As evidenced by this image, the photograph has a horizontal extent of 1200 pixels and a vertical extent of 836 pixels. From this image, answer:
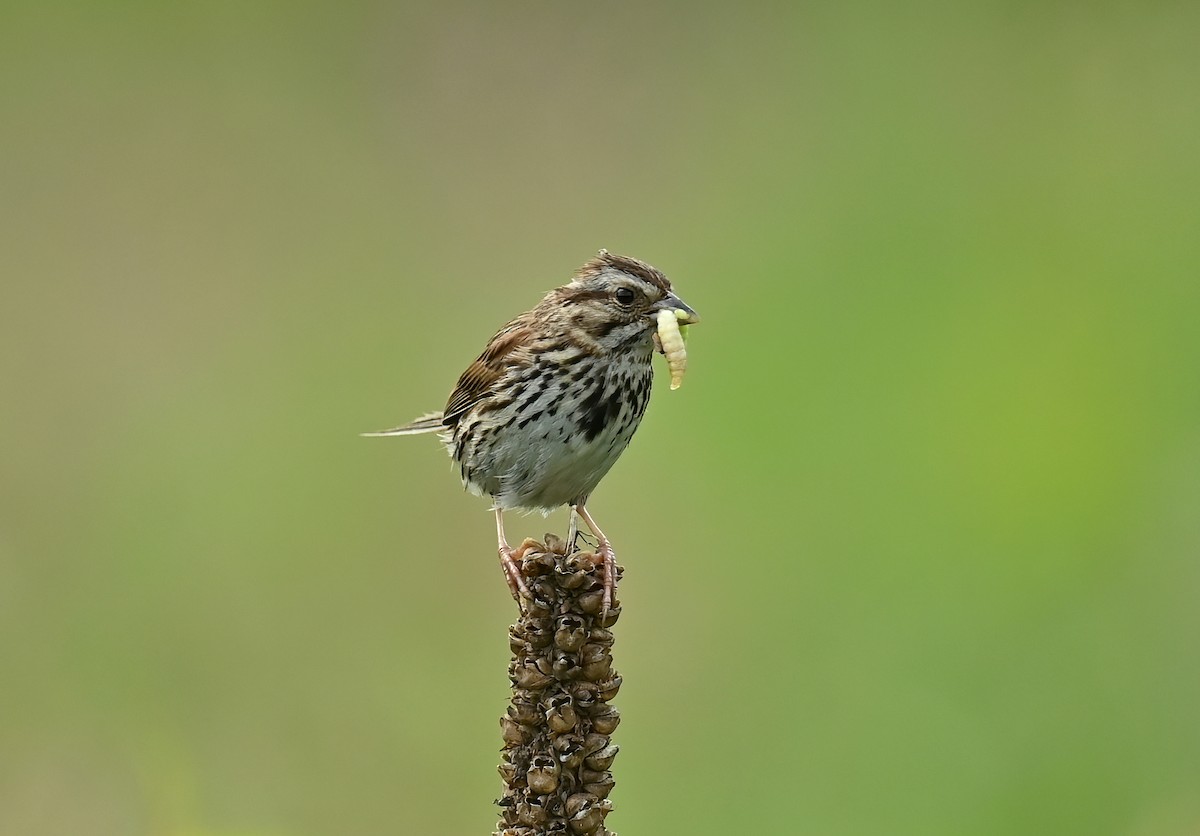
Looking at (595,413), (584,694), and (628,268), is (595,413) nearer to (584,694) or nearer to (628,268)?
A: (628,268)

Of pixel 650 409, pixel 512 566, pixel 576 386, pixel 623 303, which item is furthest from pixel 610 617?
pixel 650 409

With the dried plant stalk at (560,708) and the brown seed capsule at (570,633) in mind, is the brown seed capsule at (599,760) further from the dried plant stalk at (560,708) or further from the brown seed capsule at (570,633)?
the brown seed capsule at (570,633)

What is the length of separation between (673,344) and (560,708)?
1482 millimetres

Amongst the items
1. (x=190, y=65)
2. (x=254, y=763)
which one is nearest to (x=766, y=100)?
(x=190, y=65)

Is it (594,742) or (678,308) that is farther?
(678,308)

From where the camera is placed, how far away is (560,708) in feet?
9.46

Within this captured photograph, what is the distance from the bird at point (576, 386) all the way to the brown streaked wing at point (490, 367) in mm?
17

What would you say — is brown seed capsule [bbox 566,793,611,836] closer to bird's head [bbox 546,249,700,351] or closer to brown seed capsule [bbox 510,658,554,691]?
brown seed capsule [bbox 510,658,554,691]

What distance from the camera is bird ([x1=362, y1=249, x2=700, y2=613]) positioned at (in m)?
4.34

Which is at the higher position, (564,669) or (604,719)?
(564,669)

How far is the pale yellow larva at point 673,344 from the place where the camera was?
401 centimetres

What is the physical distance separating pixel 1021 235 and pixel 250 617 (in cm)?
418

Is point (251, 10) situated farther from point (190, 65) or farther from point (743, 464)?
point (743, 464)

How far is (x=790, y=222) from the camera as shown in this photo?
8.29 metres
